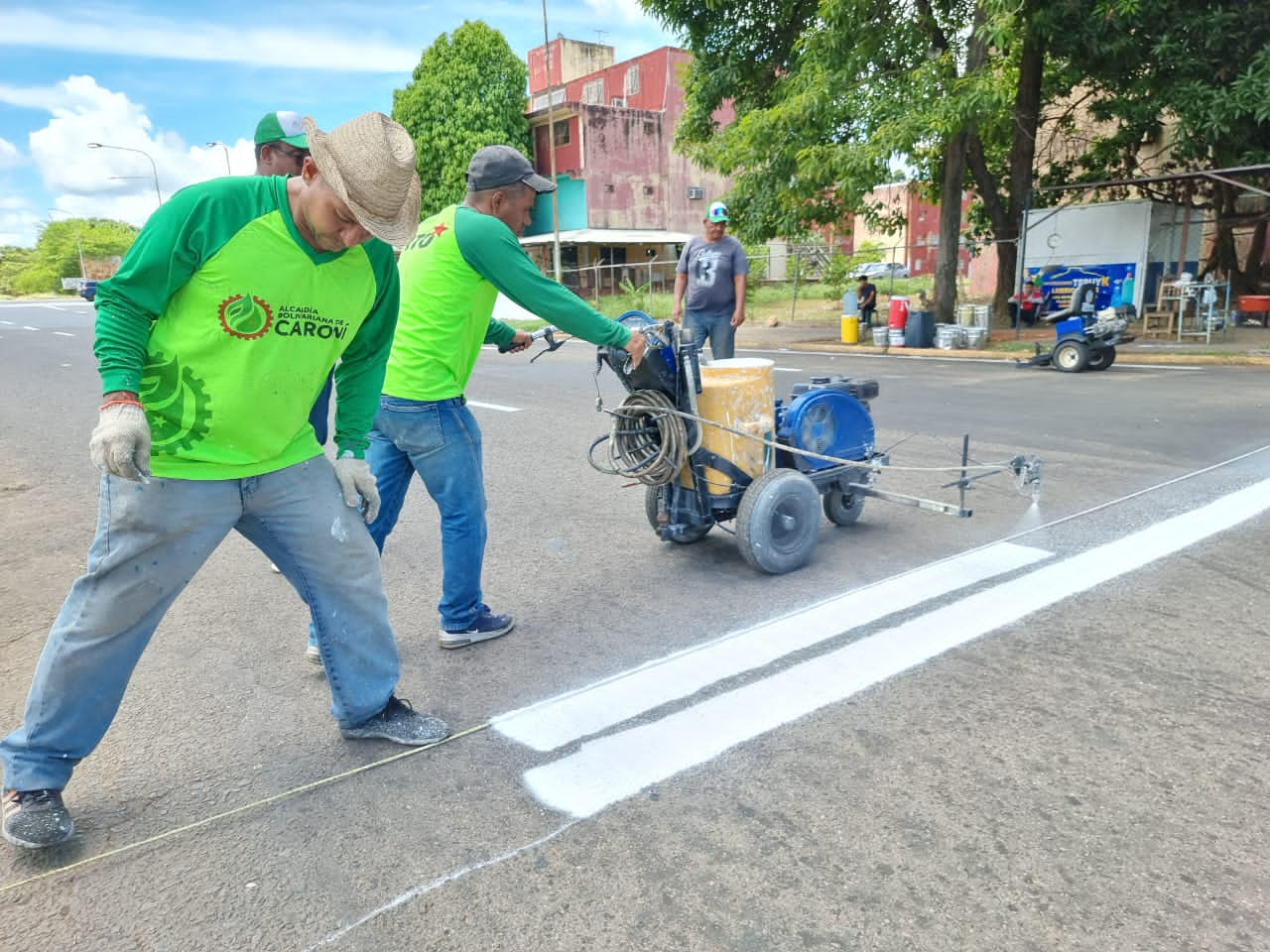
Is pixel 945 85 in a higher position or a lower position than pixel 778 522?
higher

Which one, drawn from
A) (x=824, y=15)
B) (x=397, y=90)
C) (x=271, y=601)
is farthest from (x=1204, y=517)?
(x=397, y=90)

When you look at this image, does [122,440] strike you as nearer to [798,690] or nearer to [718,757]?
[718,757]

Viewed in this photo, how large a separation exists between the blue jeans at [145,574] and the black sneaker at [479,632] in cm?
94

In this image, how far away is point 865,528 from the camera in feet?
17.1

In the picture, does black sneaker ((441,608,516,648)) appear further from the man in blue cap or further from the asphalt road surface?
the man in blue cap

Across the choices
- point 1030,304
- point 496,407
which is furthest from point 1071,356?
point 496,407

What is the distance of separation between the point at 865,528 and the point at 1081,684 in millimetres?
2066

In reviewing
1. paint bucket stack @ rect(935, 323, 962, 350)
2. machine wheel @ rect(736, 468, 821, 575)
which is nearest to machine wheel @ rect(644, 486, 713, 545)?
machine wheel @ rect(736, 468, 821, 575)

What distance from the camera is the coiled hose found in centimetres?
423

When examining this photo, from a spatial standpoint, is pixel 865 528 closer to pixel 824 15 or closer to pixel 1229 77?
pixel 824 15

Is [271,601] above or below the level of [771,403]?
below

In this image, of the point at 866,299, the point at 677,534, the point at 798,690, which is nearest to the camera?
the point at 798,690

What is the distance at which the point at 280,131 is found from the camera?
3916mm

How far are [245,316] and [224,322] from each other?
0.05 metres
